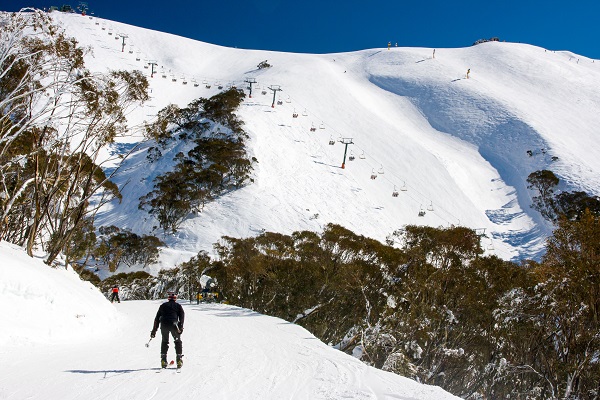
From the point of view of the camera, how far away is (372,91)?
89.1 m

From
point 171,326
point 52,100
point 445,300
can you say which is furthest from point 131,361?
point 445,300

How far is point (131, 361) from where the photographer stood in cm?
855

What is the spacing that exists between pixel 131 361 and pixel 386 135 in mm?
61588

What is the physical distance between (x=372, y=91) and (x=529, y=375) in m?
76.1

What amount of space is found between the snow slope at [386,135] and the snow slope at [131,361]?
2137 cm

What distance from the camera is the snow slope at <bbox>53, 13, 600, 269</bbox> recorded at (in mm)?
45375

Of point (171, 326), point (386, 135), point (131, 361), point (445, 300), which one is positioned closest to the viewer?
point (171, 326)

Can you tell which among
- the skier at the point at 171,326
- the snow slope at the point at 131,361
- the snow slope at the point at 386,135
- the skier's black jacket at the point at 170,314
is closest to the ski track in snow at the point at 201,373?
the snow slope at the point at 131,361

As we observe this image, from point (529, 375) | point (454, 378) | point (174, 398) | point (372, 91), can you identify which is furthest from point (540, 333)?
point (372, 91)

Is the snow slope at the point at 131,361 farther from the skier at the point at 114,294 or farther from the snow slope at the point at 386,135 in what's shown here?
the snow slope at the point at 386,135

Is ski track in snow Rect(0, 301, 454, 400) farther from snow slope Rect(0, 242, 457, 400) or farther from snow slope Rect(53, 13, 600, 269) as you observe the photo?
snow slope Rect(53, 13, 600, 269)

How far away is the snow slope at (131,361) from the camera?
21.9 feet

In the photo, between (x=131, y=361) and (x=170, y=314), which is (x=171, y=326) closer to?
(x=170, y=314)

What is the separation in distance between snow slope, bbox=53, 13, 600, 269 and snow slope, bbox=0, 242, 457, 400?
21.4 metres
